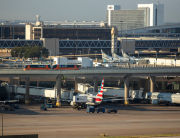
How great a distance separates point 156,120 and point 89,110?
17100mm

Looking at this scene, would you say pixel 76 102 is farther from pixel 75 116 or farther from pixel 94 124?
pixel 94 124

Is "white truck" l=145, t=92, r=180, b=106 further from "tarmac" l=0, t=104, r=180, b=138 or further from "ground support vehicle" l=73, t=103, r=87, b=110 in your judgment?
"ground support vehicle" l=73, t=103, r=87, b=110

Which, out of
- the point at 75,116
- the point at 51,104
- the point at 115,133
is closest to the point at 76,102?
the point at 51,104

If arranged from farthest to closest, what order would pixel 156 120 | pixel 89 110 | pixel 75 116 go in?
1. pixel 89 110
2. pixel 75 116
3. pixel 156 120

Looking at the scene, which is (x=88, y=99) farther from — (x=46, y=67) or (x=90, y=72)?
(x=46, y=67)

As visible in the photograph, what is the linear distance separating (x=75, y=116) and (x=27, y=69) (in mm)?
23026

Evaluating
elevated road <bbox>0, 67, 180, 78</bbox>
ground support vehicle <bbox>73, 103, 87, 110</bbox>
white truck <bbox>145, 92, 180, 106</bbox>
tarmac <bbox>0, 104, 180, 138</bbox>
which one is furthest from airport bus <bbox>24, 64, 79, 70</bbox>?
white truck <bbox>145, 92, 180, 106</bbox>

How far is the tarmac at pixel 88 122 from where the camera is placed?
168 feet

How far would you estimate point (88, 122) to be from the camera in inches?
2376

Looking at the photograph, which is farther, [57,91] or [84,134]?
[57,91]

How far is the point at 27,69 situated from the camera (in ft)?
273

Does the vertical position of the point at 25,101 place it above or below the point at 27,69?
below

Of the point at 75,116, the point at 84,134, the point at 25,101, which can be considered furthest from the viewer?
the point at 25,101

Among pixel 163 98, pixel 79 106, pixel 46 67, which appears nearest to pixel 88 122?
pixel 79 106
